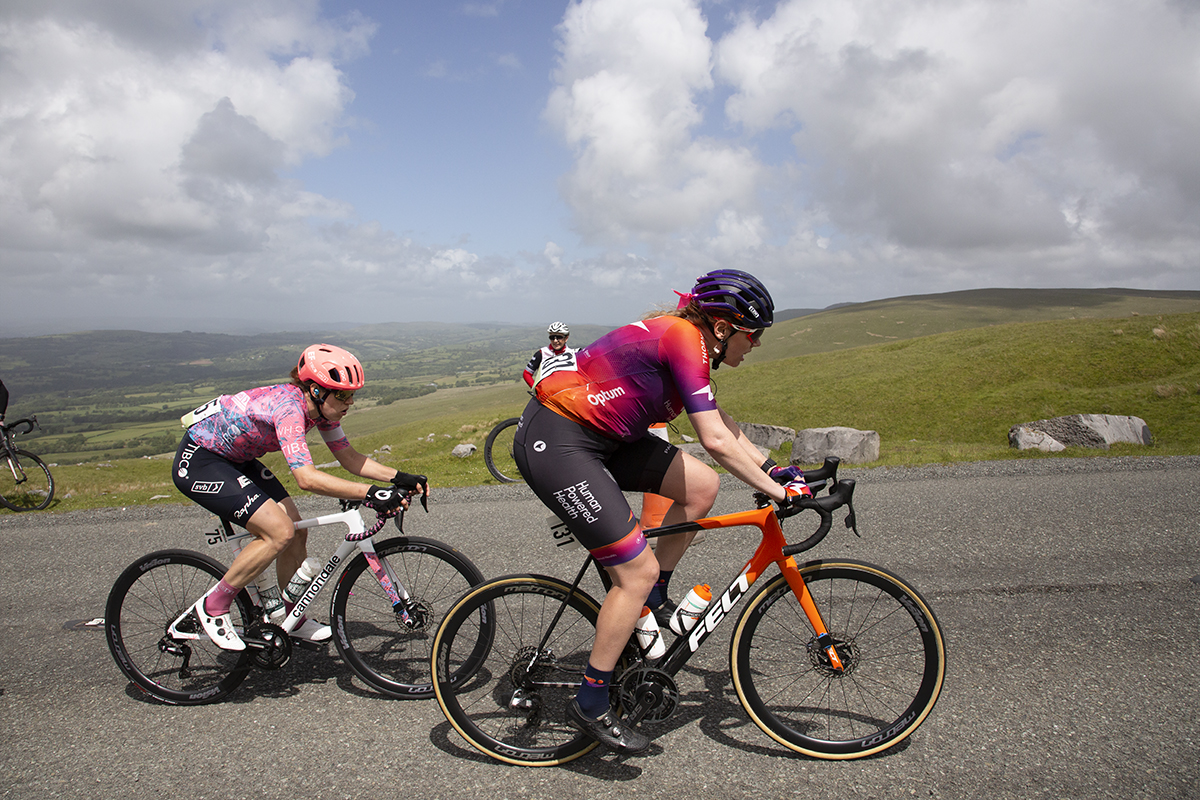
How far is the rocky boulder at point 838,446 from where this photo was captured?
48.8 ft

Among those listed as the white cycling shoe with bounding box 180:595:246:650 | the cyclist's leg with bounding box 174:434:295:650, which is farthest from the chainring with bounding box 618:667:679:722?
the white cycling shoe with bounding box 180:595:246:650

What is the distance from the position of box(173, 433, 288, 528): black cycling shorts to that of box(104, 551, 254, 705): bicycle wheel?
402mm

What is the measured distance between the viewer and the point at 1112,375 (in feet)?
76.7

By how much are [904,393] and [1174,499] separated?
17396 millimetres

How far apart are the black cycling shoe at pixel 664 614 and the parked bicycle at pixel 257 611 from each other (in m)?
1.20

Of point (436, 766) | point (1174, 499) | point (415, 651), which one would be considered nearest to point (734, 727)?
point (436, 766)

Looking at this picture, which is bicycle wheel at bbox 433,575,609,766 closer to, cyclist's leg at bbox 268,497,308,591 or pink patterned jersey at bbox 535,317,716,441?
pink patterned jersey at bbox 535,317,716,441

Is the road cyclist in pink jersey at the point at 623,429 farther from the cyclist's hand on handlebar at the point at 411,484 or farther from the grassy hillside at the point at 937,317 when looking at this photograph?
the grassy hillside at the point at 937,317

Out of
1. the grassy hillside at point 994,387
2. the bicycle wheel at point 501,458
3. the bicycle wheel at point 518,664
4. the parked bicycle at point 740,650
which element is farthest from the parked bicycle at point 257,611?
the grassy hillside at point 994,387

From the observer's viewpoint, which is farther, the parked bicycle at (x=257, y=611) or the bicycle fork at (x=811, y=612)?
the parked bicycle at (x=257, y=611)

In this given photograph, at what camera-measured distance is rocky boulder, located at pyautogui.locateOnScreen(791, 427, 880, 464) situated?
1488 cm

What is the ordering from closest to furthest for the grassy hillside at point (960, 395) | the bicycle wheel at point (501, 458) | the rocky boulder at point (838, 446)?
1. the bicycle wheel at point (501, 458)
2. the rocky boulder at point (838, 446)
3. the grassy hillside at point (960, 395)

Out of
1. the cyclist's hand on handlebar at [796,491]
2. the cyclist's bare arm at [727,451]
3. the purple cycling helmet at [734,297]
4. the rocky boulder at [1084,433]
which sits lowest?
the rocky boulder at [1084,433]

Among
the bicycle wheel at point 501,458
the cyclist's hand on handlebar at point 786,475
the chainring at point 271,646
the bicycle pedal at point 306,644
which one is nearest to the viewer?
the cyclist's hand on handlebar at point 786,475
